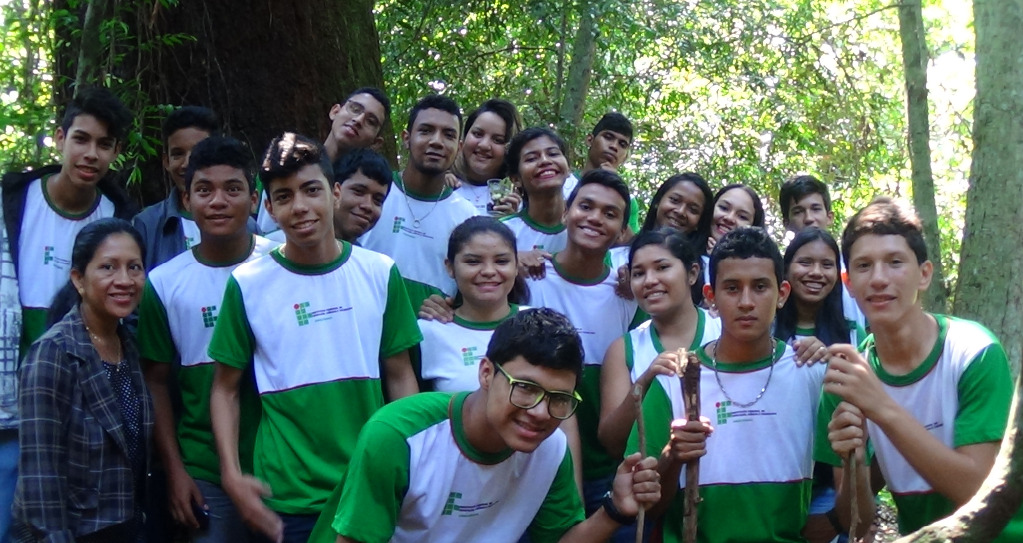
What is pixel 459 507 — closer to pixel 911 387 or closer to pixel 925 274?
pixel 911 387

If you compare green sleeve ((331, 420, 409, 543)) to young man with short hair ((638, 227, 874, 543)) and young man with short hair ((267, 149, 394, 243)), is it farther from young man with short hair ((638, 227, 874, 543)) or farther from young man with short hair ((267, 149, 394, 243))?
young man with short hair ((267, 149, 394, 243))

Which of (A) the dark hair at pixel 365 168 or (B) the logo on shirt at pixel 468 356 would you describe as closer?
(B) the logo on shirt at pixel 468 356

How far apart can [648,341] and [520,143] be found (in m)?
1.50

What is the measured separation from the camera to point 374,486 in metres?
2.93

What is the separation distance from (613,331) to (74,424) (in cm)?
216

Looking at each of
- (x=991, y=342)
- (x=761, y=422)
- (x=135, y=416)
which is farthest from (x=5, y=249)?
(x=991, y=342)

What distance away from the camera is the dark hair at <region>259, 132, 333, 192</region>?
12.6ft

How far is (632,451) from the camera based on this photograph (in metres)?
3.44

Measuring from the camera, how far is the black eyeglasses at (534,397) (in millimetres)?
2896

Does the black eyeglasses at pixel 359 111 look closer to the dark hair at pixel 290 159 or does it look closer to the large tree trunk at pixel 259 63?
the large tree trunk at pixel 259 63

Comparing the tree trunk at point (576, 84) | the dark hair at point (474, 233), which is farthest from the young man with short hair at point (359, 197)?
the tree trunk at point (576, 84)

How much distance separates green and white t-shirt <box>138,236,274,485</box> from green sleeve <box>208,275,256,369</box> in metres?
0.24

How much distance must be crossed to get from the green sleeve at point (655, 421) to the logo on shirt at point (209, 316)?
166 centimetres

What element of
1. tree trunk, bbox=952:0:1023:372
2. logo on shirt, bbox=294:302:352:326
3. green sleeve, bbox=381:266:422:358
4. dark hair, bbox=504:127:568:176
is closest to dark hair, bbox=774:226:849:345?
tree trunk, bbox=952:0:1023:372
